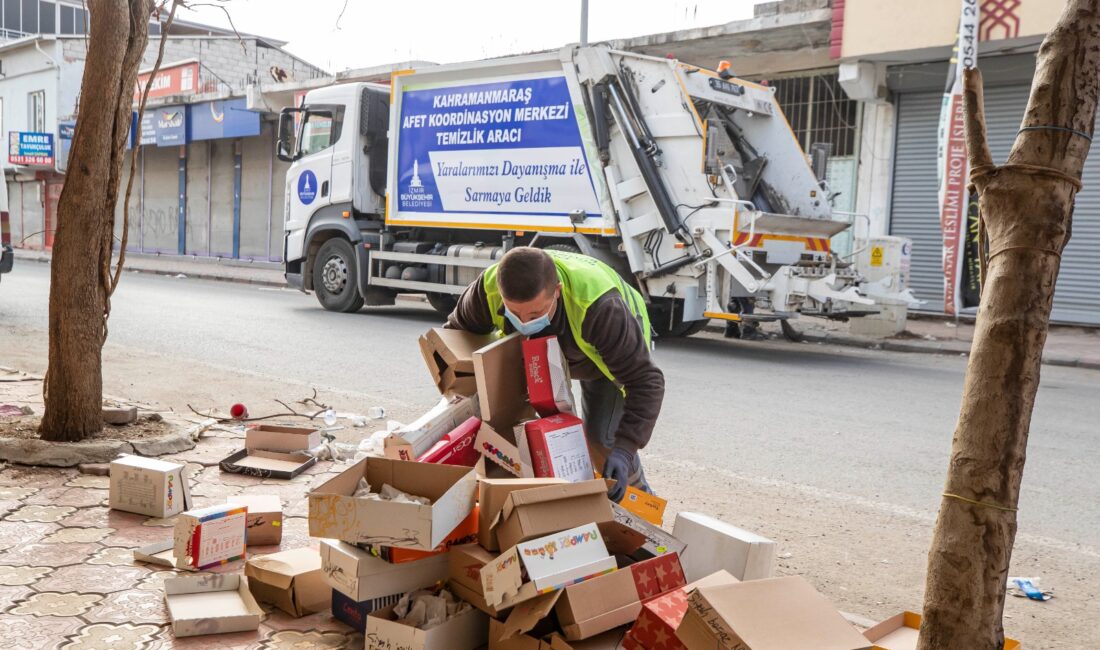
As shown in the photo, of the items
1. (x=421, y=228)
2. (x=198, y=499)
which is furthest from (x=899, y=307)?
(x=198, y=499)

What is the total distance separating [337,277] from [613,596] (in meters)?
10.9

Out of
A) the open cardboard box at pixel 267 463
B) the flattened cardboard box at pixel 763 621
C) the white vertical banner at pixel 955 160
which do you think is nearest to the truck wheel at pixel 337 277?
the white vertical banner at pixel 955 160

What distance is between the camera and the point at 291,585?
300cm

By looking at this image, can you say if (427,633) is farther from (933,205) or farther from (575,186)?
(933,205)

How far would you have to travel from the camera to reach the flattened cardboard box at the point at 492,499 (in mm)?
2807

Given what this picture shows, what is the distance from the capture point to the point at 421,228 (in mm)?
12523

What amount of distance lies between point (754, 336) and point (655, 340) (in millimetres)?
1607

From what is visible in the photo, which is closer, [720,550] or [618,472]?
[720,550]

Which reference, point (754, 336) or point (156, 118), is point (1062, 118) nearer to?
point (754, 336)

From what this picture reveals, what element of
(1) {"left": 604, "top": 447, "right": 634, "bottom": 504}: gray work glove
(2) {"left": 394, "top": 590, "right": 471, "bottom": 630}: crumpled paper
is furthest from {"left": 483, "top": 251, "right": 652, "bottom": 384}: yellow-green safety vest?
(2) {"left": 394, "top": 590, "right": 471, "bottom": 630}: crumpled paper

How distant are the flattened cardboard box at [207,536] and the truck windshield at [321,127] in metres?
9.85

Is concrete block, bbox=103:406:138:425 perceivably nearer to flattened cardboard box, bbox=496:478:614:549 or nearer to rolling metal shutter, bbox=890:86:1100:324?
flattened cardboard box, bbox=496:478:614:549

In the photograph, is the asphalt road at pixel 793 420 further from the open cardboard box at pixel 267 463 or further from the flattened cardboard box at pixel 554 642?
the open cardboard box at pixel 267 463

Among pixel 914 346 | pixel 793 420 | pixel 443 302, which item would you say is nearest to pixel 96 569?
pixel 793 420
